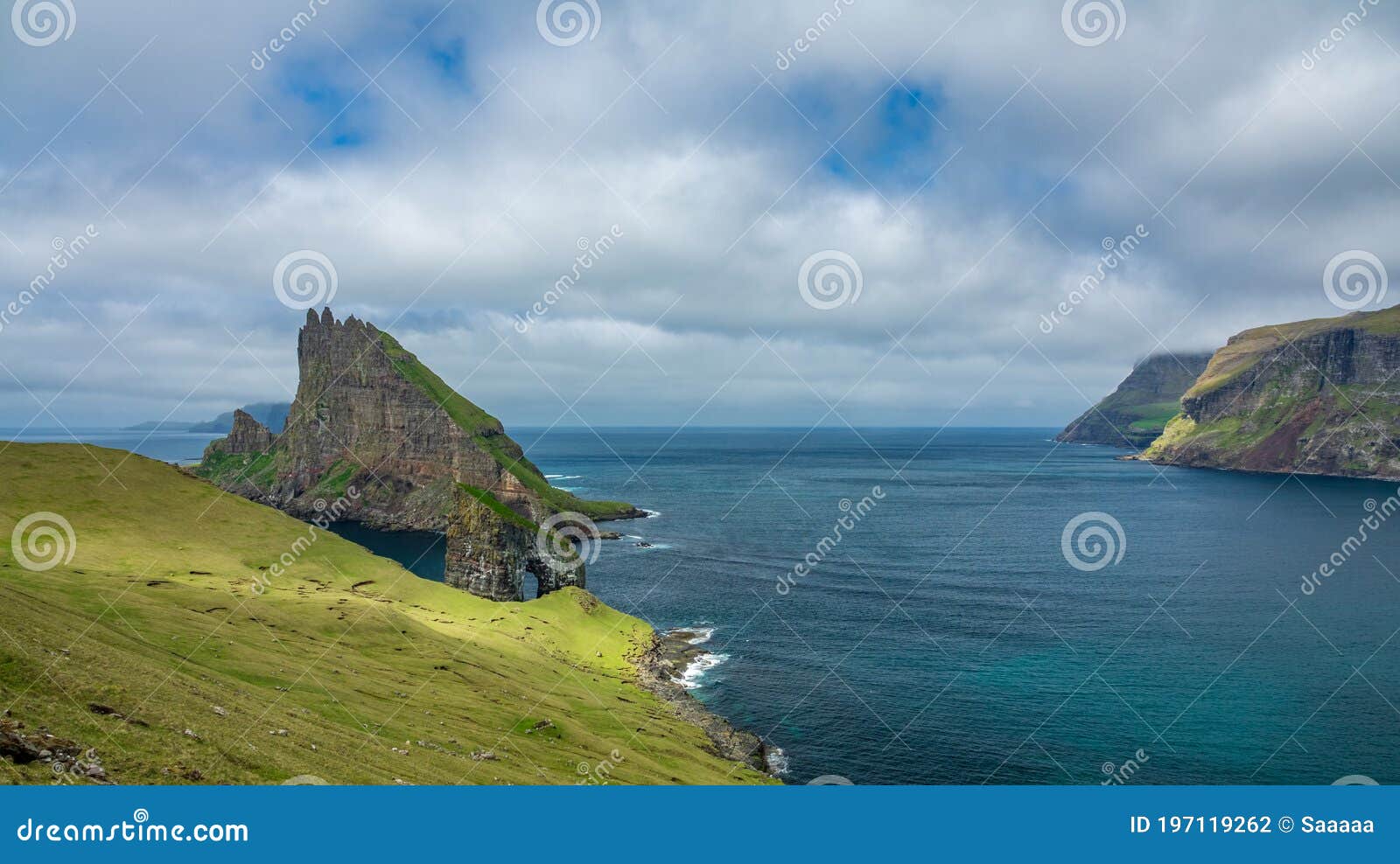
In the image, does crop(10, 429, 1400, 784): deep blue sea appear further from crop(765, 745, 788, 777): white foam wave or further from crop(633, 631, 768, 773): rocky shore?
crop(633, 631, 768, 773): rocky shore

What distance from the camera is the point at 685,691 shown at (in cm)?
8356

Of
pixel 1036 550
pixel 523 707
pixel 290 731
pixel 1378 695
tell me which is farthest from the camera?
pixel 1036 550

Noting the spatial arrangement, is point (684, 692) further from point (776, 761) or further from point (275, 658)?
point (275, 658)

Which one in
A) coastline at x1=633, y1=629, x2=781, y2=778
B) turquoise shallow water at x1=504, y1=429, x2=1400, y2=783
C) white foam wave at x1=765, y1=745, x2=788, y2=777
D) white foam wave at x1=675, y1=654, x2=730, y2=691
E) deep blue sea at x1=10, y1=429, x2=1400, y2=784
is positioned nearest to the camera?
white foam wave at x1=765, y1=745, x2=788, y2=777

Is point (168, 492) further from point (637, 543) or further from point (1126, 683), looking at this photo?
point (1126, 683)

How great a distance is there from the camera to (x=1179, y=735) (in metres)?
71.1

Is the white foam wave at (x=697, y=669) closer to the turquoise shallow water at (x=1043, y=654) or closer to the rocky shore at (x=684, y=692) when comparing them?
the rocky shore at (x=684, y=692)

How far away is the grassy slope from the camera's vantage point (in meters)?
30.6

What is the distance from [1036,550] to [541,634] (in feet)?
369

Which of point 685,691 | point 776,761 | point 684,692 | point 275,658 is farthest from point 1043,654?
point 275,658

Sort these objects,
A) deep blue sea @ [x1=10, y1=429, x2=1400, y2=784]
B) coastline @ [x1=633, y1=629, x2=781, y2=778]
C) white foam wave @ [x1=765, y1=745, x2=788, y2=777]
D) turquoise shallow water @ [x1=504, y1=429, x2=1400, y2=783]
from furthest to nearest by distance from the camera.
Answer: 1. deep blue sea @ [x1=10, y1=429, x2=1400, y2=784]
2. turquoise shallow water @ [x1=504, y1=429, x2=1400, y2=783]
3. coastline @ [x1=633, y1=629, x2=781, y2=778]
4. white foam wave @ [x1=765, y1=745, x2=788, y2=777]

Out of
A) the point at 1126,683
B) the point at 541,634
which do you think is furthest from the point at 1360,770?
the point at 541,634

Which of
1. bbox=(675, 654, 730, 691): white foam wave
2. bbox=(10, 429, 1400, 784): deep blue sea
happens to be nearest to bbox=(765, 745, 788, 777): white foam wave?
bbox=(10, 429, 1400, 784): deep blue sea

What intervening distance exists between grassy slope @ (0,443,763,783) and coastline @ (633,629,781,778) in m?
2.34
